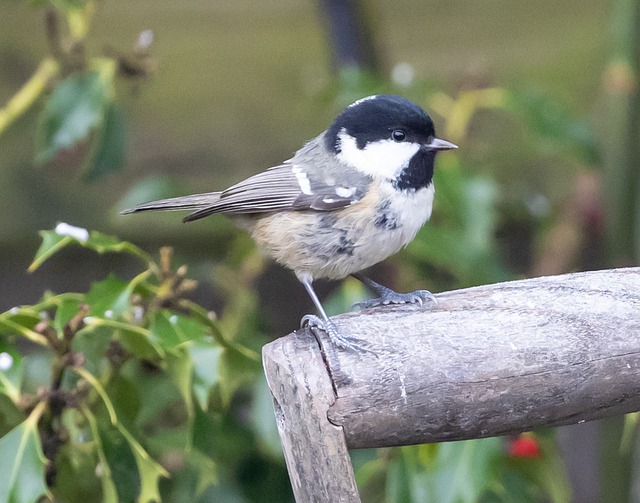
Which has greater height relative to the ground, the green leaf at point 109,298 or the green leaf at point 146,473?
the green leaf at point 109,298

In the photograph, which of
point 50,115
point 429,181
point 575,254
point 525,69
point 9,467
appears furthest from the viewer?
point 525,69

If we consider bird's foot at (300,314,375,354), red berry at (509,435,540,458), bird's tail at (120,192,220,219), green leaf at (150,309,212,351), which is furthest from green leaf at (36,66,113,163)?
red berry at (509,435,540,458)

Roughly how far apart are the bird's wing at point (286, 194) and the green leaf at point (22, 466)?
44 cm

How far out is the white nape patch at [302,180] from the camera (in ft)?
4.80

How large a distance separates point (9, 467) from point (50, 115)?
0.73m

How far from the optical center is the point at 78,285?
2.48 metres

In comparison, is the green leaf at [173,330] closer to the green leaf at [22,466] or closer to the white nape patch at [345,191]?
the green leaf at [22,466]

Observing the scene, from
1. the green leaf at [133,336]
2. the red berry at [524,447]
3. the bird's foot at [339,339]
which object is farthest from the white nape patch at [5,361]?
the red berry at [524,447]

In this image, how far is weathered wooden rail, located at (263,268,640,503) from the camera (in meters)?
0.96

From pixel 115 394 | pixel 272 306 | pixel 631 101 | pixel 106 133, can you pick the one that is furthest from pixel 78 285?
pixel 631 101

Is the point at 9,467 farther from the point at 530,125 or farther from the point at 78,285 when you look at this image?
the point at 78,285

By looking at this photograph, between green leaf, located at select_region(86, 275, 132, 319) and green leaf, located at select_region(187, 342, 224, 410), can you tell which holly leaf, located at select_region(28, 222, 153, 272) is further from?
green leaf, located at select_region(187, 342, 224, 410)

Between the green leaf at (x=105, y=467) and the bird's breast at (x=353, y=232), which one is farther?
the bird's breast at (x=353, y=232)

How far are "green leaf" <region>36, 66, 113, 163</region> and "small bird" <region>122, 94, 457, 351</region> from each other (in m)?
0.24
